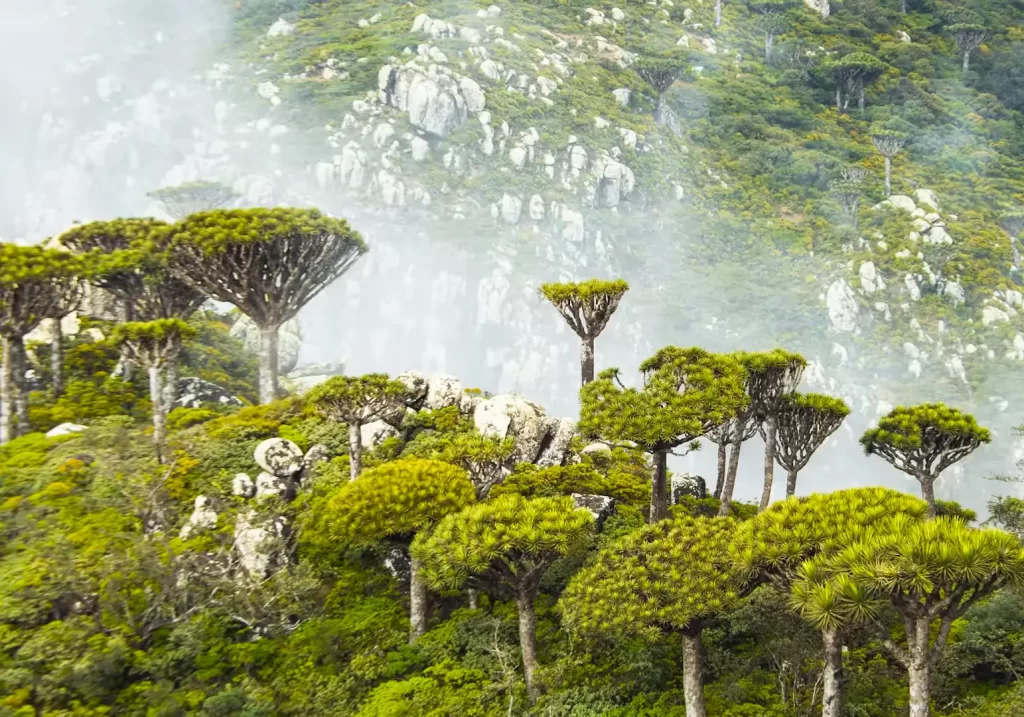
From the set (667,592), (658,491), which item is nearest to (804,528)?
(667,592)

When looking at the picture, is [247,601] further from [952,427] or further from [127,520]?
[952,427]

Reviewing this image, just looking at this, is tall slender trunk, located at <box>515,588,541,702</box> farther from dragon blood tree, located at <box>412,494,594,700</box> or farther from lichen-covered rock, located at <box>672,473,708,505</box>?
lichen-covered rock, located at <box>672,473,708,505</box>

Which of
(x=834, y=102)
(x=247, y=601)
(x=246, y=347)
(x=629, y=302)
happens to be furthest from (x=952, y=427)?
(x=834, y=102)

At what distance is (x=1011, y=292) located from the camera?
7444 cm

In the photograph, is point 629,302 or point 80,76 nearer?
point 629,302

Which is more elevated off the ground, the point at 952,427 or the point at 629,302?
the point at 629,302

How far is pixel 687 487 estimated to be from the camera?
24.5m

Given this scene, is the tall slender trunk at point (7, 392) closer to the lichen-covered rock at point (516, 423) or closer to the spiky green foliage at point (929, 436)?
the lichen-covered rock at point (516, 423)

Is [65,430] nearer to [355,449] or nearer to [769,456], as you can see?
[355,449]

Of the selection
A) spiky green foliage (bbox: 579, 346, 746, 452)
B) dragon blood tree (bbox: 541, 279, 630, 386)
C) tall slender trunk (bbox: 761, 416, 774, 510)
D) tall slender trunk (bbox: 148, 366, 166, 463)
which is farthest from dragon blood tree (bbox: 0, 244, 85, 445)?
tall slender trunk (bbox: 761, 416, 774, 510)

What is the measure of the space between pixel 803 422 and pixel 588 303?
342 inches

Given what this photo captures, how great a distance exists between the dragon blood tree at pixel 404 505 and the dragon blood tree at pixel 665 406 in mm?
4317

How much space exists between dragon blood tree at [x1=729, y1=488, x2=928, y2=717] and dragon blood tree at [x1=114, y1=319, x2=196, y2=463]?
1962 centimetres

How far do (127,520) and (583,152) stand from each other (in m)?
82.2
